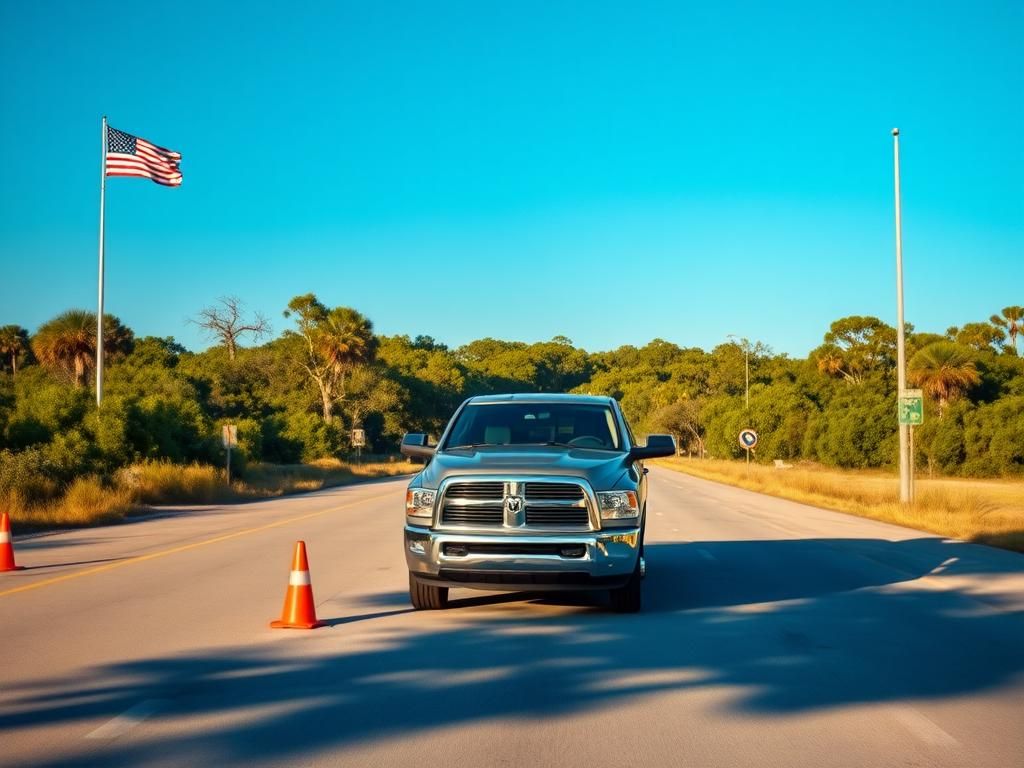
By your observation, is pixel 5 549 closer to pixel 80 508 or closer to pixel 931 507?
pixel 80 508

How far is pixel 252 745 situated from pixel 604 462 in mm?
4937

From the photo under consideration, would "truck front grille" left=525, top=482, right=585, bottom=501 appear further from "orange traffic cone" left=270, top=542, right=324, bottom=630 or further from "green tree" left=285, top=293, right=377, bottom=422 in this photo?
"green tree" left=285, top=293, right=377, bottom=422

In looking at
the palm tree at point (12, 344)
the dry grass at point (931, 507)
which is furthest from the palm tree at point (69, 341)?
the palm tree at point (12, 344)

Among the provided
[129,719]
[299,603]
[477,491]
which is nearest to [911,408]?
[477,491]

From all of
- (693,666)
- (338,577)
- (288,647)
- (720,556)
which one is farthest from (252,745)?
(720,556)

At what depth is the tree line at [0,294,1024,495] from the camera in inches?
1228

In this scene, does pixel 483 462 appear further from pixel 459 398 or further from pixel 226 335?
pixel 459 398

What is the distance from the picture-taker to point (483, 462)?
991 centimetres

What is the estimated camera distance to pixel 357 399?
8825cm

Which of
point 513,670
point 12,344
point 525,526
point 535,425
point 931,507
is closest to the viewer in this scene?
point 513,670

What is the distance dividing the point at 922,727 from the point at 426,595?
16.6ft

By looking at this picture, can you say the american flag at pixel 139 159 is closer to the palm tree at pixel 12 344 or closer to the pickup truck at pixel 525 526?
the pickup truck at pixel 525 526

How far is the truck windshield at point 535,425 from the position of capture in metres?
11.4

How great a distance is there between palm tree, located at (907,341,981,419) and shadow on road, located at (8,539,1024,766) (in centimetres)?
6125
